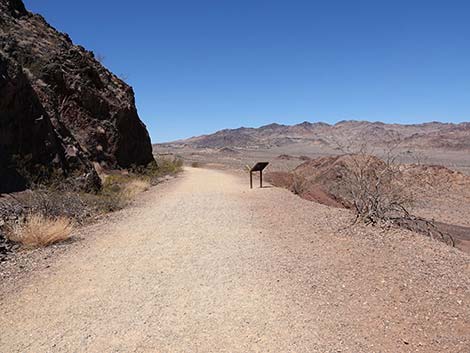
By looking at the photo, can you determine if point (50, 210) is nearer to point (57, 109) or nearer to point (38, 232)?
point (38, 232)

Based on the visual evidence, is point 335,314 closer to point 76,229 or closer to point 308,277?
point 308,277

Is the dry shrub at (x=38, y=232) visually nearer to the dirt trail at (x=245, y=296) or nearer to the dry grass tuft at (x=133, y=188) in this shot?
the dirt trail at (x=245, y=296)

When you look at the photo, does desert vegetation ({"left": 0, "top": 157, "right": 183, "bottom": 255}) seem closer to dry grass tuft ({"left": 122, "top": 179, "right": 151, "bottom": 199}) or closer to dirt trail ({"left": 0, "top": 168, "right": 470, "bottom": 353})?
dry grass tuft ({"left": 122, "top": 179, "right": 151, "bottom": 199})

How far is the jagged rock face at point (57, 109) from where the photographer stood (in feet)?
43.5

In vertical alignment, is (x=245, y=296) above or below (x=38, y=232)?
below

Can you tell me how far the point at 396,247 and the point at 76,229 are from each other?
672 centimetres

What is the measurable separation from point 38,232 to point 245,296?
464 cm

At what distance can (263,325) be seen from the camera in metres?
5.21

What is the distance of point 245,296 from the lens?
240 inches

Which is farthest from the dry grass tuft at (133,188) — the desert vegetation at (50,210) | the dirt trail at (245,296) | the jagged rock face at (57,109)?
the dirt trail at (245,296)

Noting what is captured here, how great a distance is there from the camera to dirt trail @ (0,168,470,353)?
4926mm

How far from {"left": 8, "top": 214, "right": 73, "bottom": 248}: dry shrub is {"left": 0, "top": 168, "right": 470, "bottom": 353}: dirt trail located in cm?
48

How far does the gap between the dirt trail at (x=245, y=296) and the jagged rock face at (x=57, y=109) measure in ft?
17.5

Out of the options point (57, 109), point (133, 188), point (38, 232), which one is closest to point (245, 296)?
point (38, 232)
